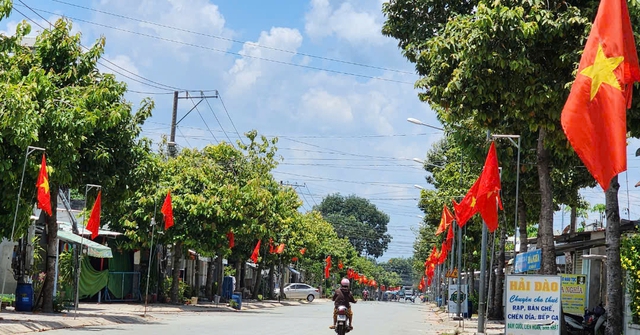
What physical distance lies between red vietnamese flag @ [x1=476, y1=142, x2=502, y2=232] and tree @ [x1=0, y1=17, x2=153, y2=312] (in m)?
9.77

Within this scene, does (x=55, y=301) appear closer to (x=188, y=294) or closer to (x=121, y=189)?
(x=121, y=189)

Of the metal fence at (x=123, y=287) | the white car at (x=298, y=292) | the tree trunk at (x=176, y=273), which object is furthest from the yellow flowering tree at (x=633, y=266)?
the white car at (x=298, y=292)

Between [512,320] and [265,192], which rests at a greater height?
[265,192]

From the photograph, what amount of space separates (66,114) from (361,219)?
125499 mm

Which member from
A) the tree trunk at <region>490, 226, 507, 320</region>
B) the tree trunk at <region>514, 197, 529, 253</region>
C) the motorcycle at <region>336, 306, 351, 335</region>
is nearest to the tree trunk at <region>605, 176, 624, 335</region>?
the motorcycle at <region>336, 306, 351, 335</region>

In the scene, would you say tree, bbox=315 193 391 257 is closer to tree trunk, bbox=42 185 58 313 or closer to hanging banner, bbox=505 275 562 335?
tree trunk, bbox=42 185 58 313

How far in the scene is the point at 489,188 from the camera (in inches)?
850

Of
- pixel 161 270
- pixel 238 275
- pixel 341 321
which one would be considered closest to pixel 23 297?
pixel 341 321

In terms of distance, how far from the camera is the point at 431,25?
2172 centimetres

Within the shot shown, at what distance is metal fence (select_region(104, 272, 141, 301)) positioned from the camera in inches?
1660

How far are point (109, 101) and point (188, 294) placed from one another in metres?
27.0

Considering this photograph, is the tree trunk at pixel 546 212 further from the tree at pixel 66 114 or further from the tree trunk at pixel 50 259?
the tree trunk at pixel 50 259

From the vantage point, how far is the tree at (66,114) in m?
20.1

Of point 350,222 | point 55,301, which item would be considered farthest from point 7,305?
point 350,222
